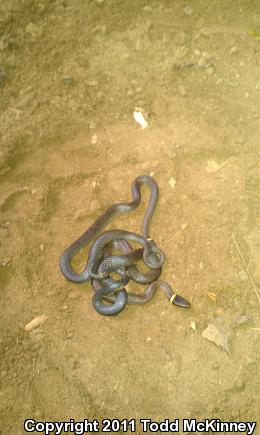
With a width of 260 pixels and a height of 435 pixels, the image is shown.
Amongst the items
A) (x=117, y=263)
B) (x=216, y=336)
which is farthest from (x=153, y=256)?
(x=216, y=336)

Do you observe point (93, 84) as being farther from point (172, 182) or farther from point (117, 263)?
point (117, 263)

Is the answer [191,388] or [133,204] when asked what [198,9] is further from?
[191,388]

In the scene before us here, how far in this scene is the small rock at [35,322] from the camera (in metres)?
4.70

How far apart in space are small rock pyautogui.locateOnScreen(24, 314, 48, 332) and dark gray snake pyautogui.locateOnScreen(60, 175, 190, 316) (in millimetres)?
591

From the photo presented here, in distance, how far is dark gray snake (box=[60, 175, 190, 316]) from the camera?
4777 mm

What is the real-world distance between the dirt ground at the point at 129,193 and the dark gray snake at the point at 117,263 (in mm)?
154

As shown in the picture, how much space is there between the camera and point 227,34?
6.68 meters

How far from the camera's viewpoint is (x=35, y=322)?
4723 mm

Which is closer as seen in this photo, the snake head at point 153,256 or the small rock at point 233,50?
the snake head at point 153,256

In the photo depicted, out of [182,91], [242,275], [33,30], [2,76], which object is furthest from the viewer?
[33,30]

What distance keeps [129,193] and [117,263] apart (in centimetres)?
124

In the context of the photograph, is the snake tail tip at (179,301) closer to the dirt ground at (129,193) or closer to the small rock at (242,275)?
the dirt ground at (129,193)

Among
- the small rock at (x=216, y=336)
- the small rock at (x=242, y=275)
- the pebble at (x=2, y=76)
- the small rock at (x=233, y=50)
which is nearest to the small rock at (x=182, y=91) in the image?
the small rock at (x=233, y=50)

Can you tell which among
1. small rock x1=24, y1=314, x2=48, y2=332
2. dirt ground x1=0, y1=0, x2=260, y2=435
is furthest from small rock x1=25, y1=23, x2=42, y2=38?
small rock x1=24, y1=314, x2=48, y2=332
